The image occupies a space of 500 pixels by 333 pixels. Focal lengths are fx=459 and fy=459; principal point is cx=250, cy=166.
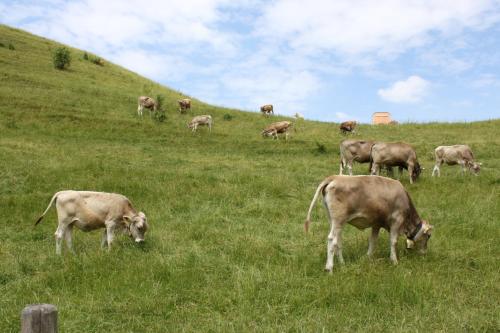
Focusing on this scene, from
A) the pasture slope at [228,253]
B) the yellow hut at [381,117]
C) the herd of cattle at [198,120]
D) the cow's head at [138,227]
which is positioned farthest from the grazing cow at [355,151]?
the yellow hut at [381,117]

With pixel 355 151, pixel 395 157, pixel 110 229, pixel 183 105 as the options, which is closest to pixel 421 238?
pixel 110 229

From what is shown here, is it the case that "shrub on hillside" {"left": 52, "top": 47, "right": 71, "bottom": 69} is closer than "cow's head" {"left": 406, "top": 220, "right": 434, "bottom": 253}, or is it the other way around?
"cow's head" {"left": 406, "top": 220, "right": 434, "bottom": 253}

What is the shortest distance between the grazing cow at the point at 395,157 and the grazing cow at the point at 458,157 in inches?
93.9

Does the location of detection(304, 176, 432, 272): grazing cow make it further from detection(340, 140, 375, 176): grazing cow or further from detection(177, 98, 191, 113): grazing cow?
detection(177, 98, 191, 113): grazing cow

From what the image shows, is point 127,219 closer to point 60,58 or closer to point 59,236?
point 59,236

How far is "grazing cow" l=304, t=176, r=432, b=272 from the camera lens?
832cm

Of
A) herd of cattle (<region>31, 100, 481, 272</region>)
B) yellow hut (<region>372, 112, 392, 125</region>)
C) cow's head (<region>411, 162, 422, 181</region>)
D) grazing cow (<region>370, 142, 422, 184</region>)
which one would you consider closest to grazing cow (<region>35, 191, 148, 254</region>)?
herd of cattle (<region>31, 100, 481, 272</region>)

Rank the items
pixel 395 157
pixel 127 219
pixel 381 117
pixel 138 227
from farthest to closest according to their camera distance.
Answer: pixel 381 117
pixel 395 157
pixel 127 219
pixel 138 227

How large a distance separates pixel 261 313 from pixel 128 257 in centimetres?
346

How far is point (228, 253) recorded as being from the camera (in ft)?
29.5

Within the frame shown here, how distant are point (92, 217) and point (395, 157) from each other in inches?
471

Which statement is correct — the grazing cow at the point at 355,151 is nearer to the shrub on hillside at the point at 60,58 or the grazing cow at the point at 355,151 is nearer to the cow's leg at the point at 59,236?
the cow's leg at the point at 59,236

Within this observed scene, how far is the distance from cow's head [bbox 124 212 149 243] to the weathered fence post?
20.8ft

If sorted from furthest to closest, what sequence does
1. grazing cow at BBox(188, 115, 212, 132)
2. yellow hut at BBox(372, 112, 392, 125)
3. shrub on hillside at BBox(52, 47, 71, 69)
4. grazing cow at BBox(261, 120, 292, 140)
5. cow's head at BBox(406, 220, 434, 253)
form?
yellow hut at BBox(372, 112, 392, 125) → shrub on hillside at BBox(52, 47, 71, 69) → grazing cow at BBox(188, 115, 212, 132) → grazing cow at BBox(261, 120, 292, 140) → cow's head at BBox(406, 220, 434, 253)
